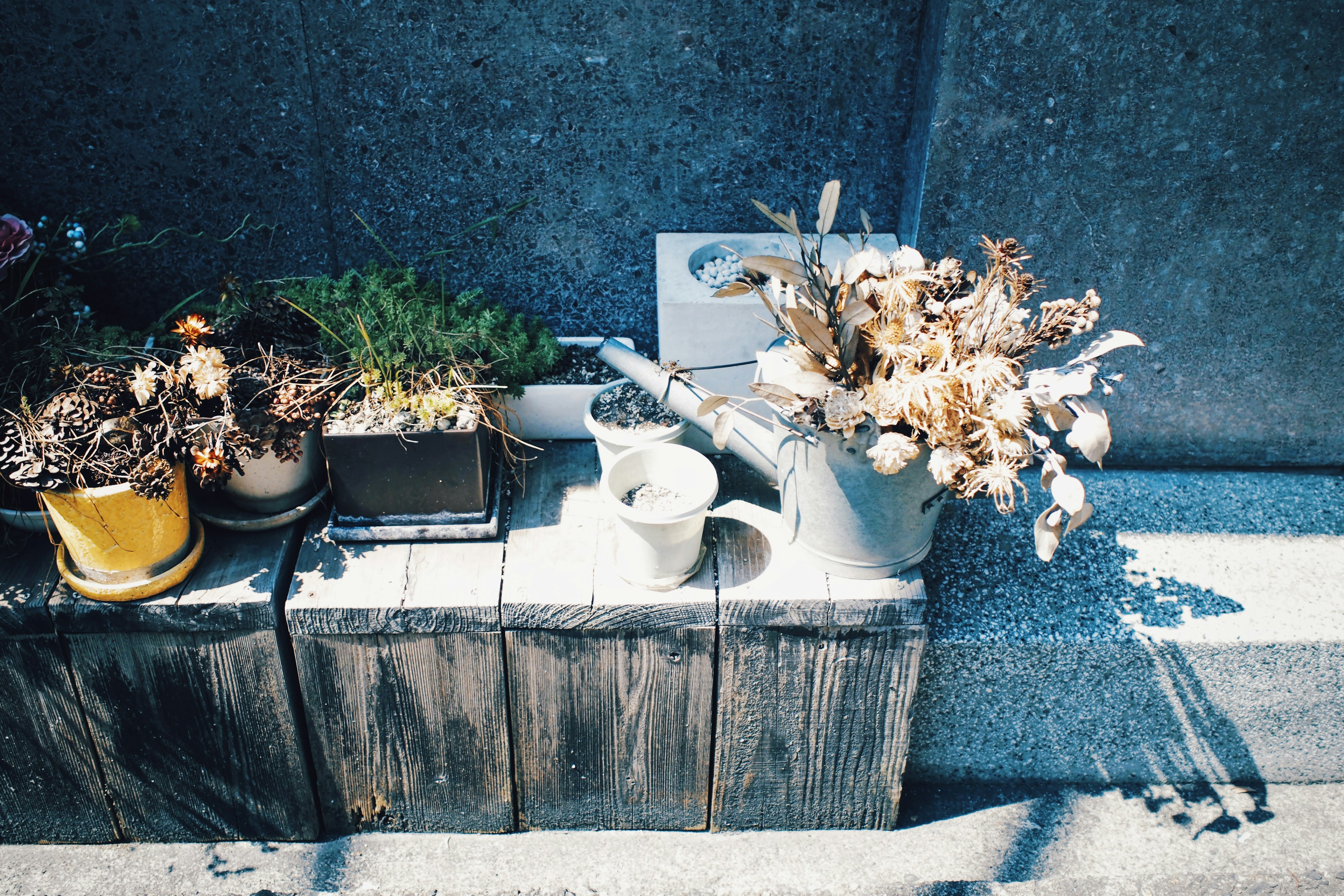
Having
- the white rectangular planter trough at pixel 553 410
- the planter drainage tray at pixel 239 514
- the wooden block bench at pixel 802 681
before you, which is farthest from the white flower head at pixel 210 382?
the wooden block bench at pixel 802 681

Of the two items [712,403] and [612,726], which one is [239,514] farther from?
[712,403]

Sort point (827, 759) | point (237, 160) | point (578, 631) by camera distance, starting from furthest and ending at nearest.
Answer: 1. point (237, 160)
2. point (827, 759)
3. point (578, 631)

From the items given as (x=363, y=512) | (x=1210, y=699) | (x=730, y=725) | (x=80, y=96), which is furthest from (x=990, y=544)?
(x=80, y=96)

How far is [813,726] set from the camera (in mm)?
1885

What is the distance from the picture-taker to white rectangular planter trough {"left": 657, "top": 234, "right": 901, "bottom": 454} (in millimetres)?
1895

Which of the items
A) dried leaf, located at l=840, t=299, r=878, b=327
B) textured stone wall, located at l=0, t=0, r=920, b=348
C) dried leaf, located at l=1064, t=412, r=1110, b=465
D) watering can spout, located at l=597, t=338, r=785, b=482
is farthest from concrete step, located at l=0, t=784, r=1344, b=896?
textured stone wall, located at l=0, t=0, r=920, b=348

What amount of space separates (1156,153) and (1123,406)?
646 mm

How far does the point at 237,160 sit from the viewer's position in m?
2.09

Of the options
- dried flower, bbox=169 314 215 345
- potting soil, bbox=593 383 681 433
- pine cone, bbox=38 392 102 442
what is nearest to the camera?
pine cone, bbox=38 392 102 442

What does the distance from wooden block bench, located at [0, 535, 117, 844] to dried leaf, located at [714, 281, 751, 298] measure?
139cm

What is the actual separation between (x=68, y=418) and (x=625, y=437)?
1.01 metres

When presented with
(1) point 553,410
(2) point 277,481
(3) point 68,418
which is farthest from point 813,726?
(3) point 68,418

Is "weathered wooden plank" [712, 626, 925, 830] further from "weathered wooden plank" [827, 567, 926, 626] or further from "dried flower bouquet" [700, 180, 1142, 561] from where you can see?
"dried flower bouquet" [700, 180, 1142, 561]

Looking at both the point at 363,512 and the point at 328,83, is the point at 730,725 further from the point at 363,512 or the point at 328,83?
the point at 328,83
